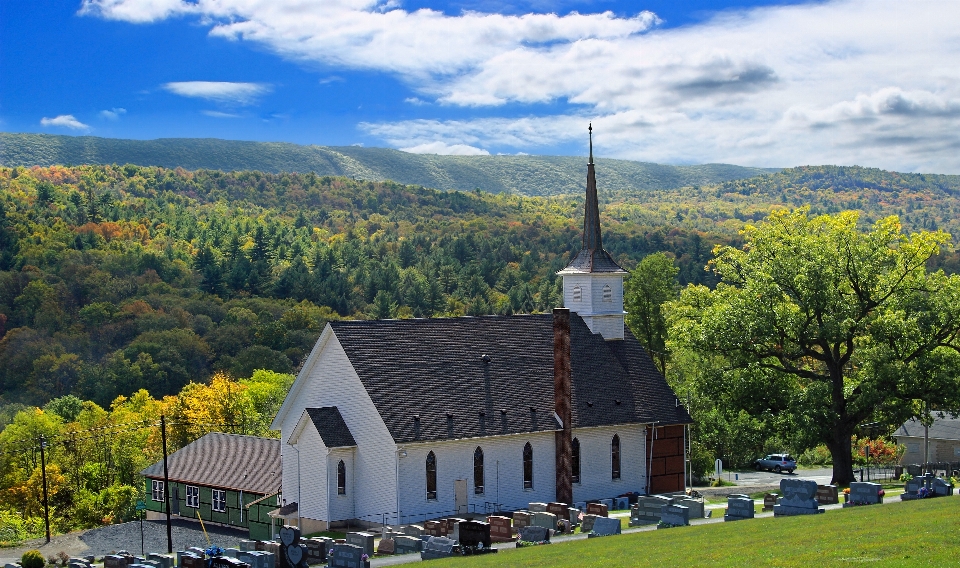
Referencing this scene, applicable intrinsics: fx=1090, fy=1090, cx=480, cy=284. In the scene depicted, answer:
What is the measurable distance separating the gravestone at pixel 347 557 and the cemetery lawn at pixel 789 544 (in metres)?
2.11

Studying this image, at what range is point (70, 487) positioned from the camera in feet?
241

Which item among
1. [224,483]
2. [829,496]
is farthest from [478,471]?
[224,483]

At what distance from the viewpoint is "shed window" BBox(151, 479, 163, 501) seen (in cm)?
5956

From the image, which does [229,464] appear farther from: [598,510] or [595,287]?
[598,510]

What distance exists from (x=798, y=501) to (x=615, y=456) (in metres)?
13.7

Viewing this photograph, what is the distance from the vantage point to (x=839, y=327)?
4847cm

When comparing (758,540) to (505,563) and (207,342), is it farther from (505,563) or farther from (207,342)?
(207,342)

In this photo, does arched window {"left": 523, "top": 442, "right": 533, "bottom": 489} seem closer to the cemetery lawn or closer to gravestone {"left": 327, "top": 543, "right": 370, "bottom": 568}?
the cemetery lawn

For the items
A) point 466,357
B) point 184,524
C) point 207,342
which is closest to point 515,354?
point 466,357

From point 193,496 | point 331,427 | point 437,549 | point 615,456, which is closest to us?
point 437,549

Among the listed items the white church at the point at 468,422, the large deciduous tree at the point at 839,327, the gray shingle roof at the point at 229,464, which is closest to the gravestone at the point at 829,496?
the large deciduous tree at the point at 839,327

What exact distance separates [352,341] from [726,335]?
58.4 feet

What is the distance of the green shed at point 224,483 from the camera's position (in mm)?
51219

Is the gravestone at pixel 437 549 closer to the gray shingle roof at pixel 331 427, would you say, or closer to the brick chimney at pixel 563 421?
the gray shingle roof at pixel 331 427
